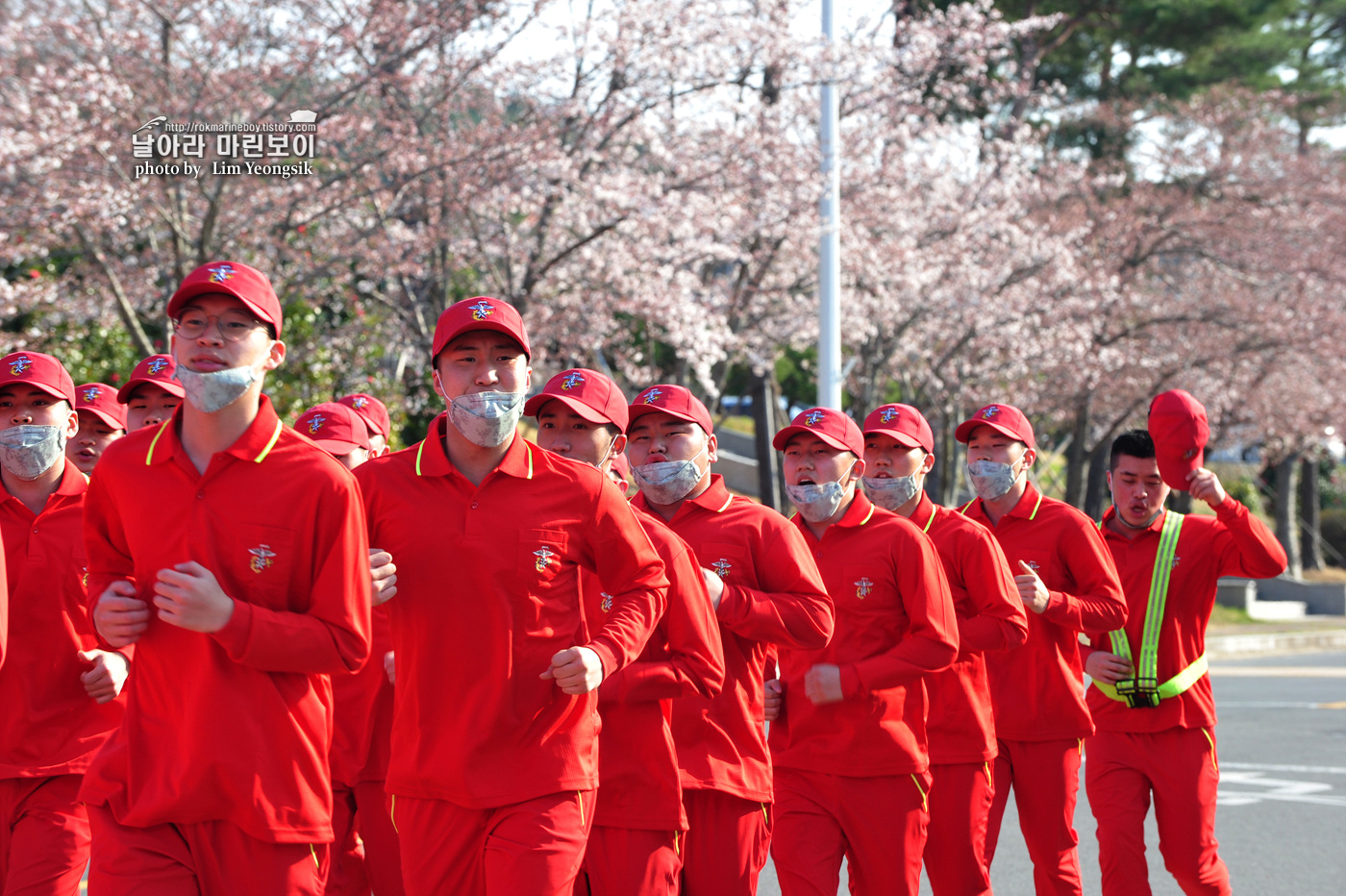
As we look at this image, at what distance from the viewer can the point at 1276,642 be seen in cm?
2509

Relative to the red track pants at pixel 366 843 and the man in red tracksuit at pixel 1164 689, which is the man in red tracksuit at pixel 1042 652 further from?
the red track pants at pixel 366 843

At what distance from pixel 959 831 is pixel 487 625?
2.78 metres

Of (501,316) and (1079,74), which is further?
(1079,74)

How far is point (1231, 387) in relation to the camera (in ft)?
98.2

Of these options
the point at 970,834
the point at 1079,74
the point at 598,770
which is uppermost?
the point at 1079,74

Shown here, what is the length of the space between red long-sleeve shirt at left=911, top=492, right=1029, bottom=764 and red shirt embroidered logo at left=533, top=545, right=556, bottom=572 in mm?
2446

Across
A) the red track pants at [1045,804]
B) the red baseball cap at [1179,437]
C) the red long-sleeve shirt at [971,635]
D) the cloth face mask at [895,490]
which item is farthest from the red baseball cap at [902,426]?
the red track pants at [1045,804]

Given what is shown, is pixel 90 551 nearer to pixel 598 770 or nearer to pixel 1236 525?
pixel 598 770

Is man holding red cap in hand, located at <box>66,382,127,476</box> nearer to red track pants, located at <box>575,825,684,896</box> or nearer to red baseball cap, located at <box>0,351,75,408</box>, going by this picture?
red baseball cap, located at <box>0,351,75,408</box>

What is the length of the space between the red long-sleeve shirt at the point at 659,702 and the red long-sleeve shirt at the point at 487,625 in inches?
22.0

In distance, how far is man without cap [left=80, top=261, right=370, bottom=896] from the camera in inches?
138

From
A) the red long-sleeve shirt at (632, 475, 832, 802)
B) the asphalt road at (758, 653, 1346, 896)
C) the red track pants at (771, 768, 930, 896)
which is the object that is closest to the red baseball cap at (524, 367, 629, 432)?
the red long-sleeve shirt at (632, 475, 832, 802)

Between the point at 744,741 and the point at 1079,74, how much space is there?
28.0 meters

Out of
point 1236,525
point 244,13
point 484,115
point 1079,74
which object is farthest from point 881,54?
point 1236,525
